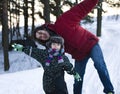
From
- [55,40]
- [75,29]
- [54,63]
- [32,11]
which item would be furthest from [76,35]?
[32,11]

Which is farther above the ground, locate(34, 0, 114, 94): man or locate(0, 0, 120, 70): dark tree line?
locate(34, 0, 114, 94): man

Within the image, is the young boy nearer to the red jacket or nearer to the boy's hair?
the boy's hair

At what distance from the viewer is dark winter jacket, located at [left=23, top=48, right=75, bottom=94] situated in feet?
19.8

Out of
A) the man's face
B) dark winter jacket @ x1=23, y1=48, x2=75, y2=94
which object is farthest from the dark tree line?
the man's face

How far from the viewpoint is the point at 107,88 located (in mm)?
6566

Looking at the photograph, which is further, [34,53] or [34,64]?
[34,64]

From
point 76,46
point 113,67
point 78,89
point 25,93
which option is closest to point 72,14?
point 76,46

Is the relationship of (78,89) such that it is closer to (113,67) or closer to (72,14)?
(72,14)

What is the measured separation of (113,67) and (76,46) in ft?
21.4

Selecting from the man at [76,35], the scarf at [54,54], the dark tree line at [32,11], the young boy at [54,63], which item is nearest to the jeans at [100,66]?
the man at [76,35]

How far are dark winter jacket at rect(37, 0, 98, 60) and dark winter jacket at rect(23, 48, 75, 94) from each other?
0.37 m

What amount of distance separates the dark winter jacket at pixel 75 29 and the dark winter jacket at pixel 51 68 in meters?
0.37

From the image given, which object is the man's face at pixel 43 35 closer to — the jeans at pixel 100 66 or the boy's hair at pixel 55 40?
the boy's hair at pixel 55 40

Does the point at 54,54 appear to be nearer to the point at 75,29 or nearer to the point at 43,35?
the point at 43,35
